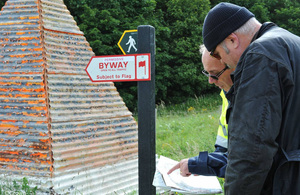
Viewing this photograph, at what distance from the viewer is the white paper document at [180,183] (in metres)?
2.41

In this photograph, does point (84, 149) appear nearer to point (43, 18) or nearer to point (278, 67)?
point (43, 18)

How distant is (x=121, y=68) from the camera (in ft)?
9.58

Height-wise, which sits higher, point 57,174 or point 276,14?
point 276,14

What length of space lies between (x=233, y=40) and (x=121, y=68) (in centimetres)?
136

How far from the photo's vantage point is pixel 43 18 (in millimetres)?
5016

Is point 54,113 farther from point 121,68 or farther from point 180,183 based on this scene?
point 180,183

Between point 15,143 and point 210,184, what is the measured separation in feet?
10.2

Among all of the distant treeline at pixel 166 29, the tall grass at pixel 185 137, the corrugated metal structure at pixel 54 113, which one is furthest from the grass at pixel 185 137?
the distant treeline at pixel 166 29

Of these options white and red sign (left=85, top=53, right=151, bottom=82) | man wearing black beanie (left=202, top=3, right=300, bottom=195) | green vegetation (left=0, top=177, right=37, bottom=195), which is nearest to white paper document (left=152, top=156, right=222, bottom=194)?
white and red sign (left=85, top=53, right=151, bottom=82)

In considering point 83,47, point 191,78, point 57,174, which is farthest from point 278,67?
point 191,78

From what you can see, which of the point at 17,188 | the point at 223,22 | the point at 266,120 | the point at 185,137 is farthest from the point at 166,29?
the point at 266,120

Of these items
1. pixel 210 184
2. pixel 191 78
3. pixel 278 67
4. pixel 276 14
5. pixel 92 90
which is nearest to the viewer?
pixel 278 67

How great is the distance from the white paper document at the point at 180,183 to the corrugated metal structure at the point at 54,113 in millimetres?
2362

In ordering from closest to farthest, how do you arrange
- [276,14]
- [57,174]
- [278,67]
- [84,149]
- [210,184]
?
[278,67], [210,184], [57,174], [84,149], [276,14]
